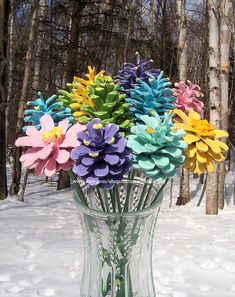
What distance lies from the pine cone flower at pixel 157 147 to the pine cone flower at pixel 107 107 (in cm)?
12

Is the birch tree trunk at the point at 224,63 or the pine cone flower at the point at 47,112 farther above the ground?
the birch tree trunk at the point at 224,63

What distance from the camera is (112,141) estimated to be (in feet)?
3.48

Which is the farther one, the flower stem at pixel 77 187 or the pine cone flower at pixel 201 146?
the flower stem at pixel 77 187

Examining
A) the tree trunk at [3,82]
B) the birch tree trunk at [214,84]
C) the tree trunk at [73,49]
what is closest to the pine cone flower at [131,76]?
the birch tree trunk at [214,84]

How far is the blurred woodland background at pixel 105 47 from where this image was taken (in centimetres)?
501

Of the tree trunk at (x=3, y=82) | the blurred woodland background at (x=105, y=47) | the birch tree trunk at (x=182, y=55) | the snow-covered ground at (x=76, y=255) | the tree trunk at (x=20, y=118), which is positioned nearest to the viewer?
the snow-covered ground at (x=76, y=255)

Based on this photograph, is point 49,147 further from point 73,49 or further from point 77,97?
point 73,49

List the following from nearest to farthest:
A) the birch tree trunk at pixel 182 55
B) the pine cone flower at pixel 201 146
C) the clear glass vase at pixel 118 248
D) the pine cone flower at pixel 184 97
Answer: the pine cone flower at pixel 201 146
the clear glass vase at pixel 118 248
the pine cone flower at pixel 184 97
the birch tree trunk at pixel 182 55

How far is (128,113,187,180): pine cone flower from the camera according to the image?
3.54 feet

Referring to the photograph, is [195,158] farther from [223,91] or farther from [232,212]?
[223,91]

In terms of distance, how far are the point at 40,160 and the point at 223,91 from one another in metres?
4.42

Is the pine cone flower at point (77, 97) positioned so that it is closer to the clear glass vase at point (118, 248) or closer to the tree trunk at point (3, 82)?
the clear glass vase at point (118, 248)

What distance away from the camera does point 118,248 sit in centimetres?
129

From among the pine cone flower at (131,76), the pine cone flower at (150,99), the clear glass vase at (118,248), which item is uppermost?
the pine cone flower at (131,76)
